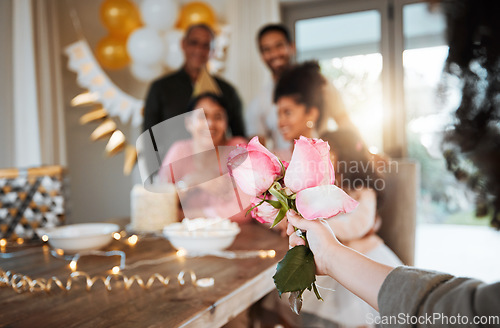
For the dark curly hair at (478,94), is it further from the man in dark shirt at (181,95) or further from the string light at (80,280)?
the man in dark shirt at (181,95)

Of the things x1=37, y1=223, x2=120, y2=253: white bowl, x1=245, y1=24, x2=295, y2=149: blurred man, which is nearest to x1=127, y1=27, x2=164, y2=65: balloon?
x1=245, y1=24, x2=295, y2=149: blurred man

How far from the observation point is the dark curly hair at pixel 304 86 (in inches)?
73.7

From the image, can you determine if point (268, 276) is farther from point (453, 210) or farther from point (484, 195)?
point (453, 210)

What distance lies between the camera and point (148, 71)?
2893 millimetres

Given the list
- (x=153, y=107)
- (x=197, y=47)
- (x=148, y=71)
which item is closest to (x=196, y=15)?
(x=197, y=47)

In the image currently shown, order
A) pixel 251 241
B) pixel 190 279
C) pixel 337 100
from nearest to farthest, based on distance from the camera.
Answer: pixel 190 279 → pixel 251 241 → pixel 337 100

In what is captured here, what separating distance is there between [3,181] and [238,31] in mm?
1977

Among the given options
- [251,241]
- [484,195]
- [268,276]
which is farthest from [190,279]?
[484,195]

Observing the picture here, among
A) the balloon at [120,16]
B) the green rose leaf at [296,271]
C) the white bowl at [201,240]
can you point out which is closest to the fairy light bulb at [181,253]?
the white bowl at [201,240]

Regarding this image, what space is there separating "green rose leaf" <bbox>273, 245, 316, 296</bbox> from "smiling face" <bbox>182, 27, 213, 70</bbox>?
2.34 meters

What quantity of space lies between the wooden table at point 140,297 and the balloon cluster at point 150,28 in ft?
5.99

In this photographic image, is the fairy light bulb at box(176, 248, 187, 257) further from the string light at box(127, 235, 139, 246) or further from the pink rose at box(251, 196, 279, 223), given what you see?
the pink rose at box(251, 196, 279, 223)

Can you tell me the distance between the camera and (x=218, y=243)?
1106mm

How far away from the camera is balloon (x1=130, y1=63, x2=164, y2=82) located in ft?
9.34
